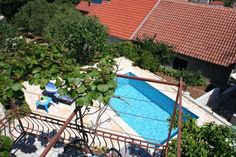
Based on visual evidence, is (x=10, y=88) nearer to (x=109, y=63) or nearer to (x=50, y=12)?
(x=109, y=63)

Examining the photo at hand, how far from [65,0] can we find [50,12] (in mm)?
7587

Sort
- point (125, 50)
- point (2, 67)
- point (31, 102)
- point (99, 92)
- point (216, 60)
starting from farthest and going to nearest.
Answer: point (125, 50) → point (216, 60) → point (31, 102) → point (2, 67) → point (99, 92)

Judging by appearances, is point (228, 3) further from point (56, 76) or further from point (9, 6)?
point (56, 76)

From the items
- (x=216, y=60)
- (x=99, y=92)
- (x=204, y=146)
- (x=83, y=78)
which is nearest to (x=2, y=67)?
(x=83, y=78)

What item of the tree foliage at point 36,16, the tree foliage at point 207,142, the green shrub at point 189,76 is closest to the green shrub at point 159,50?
the green shrub at point 189,76

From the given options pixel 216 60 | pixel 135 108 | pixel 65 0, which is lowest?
pixel 135 108

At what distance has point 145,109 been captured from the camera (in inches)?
717

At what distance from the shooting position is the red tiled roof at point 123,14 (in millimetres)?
26812

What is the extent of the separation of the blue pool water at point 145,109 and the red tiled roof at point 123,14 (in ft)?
24.3

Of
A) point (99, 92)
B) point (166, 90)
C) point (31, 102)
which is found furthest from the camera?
point (166, 90)

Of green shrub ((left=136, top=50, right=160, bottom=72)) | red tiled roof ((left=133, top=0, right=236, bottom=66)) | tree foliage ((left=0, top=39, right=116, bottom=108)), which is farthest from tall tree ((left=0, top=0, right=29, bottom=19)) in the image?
tree foliage ((left=0, top=39, right=116, bottom=108))

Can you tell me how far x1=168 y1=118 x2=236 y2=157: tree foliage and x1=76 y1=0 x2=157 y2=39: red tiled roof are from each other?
18304mm

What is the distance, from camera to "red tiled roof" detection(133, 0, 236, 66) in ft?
72.7

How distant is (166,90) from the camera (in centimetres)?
1816
